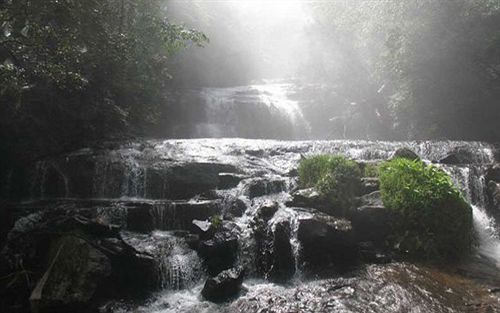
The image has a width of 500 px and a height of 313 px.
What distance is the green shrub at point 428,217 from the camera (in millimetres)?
10102

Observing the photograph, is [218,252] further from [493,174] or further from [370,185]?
[493,174]

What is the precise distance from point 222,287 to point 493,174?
950 centimetres

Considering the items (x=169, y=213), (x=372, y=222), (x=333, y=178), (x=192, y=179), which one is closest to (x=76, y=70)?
(x=192, y=179)

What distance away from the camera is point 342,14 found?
90.2ft

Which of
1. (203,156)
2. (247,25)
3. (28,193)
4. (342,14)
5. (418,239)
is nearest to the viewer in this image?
(418,239)

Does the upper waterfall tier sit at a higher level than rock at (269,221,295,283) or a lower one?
higher

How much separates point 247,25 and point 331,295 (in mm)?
40942

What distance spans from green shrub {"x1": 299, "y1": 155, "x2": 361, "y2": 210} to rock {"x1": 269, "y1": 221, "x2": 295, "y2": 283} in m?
1.91

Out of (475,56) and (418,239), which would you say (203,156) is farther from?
(475,56)

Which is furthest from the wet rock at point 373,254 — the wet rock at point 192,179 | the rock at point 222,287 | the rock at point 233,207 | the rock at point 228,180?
the wet rock at point 192,179

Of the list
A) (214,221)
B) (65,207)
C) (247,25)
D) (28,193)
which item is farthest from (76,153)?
(247,25)

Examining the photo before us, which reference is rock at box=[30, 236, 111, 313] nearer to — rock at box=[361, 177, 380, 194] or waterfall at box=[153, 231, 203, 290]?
waterfall at box=[153, 231, 203, 290]

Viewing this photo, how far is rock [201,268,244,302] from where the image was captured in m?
8.48

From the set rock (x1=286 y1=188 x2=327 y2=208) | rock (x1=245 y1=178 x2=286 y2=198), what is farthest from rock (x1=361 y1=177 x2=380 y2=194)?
rock (x1=245 y1=178 x2=286 y2=198)
